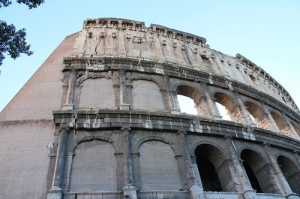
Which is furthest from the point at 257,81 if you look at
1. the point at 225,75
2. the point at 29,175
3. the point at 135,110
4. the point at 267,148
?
the point at 29,175

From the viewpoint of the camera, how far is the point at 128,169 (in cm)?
991

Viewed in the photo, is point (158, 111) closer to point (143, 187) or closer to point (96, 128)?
point (96, 128)

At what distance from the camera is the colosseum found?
9.84m

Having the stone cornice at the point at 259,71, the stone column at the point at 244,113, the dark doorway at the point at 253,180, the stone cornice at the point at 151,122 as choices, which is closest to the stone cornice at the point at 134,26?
the stone cornice at the point at 259,71

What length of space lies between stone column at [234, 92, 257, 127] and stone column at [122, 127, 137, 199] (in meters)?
6.50

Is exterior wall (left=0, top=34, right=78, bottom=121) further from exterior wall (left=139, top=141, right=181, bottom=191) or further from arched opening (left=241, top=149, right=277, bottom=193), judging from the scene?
arched opening (left=241, top=149, right=277, bottom=193)

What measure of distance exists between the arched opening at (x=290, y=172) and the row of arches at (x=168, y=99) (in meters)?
2.08

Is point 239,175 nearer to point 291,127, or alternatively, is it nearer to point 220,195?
point 220,195

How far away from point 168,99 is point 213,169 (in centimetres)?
385

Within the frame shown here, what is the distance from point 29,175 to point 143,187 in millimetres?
3898

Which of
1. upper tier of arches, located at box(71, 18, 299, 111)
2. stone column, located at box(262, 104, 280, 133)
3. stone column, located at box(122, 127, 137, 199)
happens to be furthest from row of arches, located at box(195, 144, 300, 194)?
upper tier of arches, located at box(71, 18, 299, 111)

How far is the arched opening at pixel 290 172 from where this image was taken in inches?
524

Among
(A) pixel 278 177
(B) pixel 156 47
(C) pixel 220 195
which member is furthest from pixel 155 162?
(B) pixel 156 47

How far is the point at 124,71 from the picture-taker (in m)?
14.1
